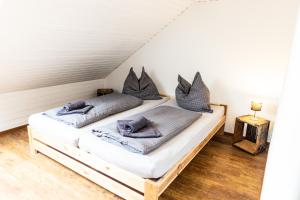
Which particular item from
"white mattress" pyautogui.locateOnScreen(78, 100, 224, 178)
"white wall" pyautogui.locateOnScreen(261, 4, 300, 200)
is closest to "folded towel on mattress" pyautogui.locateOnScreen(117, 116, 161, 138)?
"white mattress" pyautogui.locateOnScreen(78, 100, 224, 178)

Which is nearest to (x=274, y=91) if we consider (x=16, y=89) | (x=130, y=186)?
(x=130, y=186)

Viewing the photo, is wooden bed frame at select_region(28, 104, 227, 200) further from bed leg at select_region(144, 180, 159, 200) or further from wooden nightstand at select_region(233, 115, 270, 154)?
wooden nightstand at select_region(233, 115, 270, 154)

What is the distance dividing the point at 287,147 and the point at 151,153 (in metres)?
1.22

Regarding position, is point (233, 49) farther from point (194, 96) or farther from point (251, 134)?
point (251, 134)

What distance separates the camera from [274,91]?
2787mm

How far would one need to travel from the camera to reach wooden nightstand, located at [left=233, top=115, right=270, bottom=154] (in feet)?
8.68

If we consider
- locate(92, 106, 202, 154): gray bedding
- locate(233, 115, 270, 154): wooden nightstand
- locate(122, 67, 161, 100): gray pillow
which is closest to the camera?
locate(92, 106, 202, 154): gray bedding

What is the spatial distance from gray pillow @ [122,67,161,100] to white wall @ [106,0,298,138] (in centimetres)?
30

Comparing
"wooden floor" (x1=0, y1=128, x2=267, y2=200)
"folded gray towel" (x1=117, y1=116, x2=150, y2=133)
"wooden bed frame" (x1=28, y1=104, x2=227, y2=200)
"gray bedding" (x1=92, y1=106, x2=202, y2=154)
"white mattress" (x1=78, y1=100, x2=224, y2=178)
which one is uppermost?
"folded gray towel" (x1=117, y1=116, x2=150, y2=133)

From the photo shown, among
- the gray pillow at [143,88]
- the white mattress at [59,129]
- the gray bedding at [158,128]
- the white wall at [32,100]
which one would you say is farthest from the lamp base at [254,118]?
the white wall at [32,100]

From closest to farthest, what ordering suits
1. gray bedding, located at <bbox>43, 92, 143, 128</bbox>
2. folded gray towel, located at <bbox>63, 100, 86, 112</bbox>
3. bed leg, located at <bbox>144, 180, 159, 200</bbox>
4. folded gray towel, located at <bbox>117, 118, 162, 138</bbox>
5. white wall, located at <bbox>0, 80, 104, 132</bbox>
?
1. bed leg, located at <bbox>144, 180, 159, 200</bbox>
2. folded gray towel, located at <bbox>117, 118, 162, 138</bbox>
3. gray bedding, located at <bbox>43, 92, 143, 128</bbox>
4. folded gray towel, located at <bbox>63, 100, 86, 112</bbox>
5. white wall, located at <bbox>0, 80, 104, 132</bbox>

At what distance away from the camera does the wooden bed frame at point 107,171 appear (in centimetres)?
165

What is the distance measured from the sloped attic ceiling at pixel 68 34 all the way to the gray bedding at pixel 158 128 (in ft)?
3.68

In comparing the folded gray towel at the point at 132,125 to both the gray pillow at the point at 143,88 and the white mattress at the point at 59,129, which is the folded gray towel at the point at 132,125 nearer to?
the white mattress at the point at 59,129
